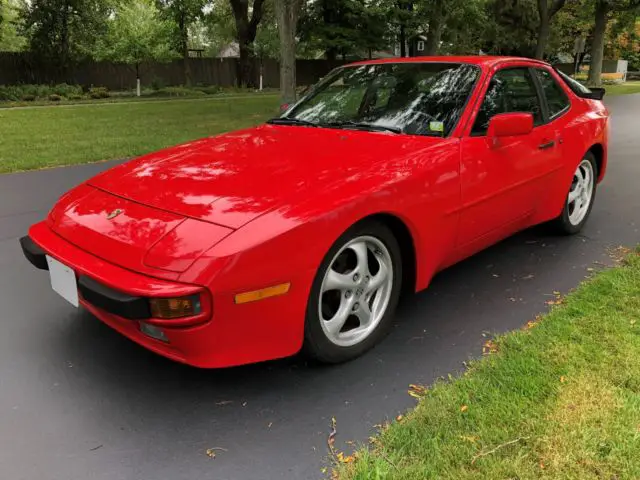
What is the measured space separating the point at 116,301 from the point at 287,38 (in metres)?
10.0

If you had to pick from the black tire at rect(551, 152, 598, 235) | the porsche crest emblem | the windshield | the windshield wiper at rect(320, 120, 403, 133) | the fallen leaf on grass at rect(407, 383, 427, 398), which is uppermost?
the windshield

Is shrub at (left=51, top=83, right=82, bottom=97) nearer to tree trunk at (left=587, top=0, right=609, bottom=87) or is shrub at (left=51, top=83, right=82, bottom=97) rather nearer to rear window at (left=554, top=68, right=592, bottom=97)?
rear window at (left=554, top=68, right=592, bottom=97)

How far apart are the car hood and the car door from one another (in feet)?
1.11

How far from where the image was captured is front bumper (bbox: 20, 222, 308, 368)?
7.13 ft

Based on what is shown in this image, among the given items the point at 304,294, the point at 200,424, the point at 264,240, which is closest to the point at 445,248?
the point at 304,294

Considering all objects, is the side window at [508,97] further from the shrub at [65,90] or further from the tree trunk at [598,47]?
the tree trunk at [598,47]

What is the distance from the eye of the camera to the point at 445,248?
314 centimetres

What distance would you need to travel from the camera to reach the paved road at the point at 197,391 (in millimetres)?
2154

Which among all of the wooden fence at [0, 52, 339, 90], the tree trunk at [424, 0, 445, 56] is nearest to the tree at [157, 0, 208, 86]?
the wooden fence at [0, 52, 339, 90]

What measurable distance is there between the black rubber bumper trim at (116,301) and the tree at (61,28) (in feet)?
91.5

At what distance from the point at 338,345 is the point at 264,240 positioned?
78cm

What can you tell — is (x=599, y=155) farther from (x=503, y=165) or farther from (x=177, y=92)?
(x=177, y=92)

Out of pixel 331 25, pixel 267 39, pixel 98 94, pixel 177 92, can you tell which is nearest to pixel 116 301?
pixel 98 94

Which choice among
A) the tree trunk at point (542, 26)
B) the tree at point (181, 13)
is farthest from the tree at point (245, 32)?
the tree trunk at point (542, 26)
